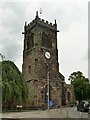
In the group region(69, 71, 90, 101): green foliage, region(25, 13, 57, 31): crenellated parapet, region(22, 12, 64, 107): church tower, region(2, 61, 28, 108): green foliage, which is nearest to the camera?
region(2, 61, 28, 108): green foliage

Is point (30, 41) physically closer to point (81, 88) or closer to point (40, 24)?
point (40, 24)

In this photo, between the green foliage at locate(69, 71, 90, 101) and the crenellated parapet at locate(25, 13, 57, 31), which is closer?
the crenellated parapet at locate(25, 13, 57, 31)

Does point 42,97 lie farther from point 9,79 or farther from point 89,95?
point 9,79

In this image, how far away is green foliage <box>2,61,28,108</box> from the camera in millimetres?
16492

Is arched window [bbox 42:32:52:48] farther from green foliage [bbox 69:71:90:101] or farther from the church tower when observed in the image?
green foliage [bbox 69:71:90:101]

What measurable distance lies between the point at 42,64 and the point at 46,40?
22.2 ft

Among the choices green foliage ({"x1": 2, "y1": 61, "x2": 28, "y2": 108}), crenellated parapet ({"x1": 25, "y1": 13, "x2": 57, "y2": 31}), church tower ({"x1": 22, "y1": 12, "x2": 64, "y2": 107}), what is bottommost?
green foliage ({"x1": 2, "y1": 61, "x2": 28, "y2": 108})

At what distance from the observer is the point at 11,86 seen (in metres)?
17.4

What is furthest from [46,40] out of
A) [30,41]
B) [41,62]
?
[41,62]

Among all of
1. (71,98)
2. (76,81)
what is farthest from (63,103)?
(76,81)

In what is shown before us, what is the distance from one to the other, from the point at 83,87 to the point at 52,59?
19.5m

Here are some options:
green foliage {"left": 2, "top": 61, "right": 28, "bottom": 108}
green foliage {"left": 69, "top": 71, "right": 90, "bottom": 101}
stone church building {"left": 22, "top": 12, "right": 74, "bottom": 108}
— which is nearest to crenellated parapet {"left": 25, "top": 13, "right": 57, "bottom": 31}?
stone church building {"left": 22, "top": 12, "right": 74, "bottom": 108}

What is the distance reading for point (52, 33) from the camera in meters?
66.6

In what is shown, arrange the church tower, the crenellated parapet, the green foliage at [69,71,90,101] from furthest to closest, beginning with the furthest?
the green foliage at [69,71,90,101], the crenellated parapet, the church tower
